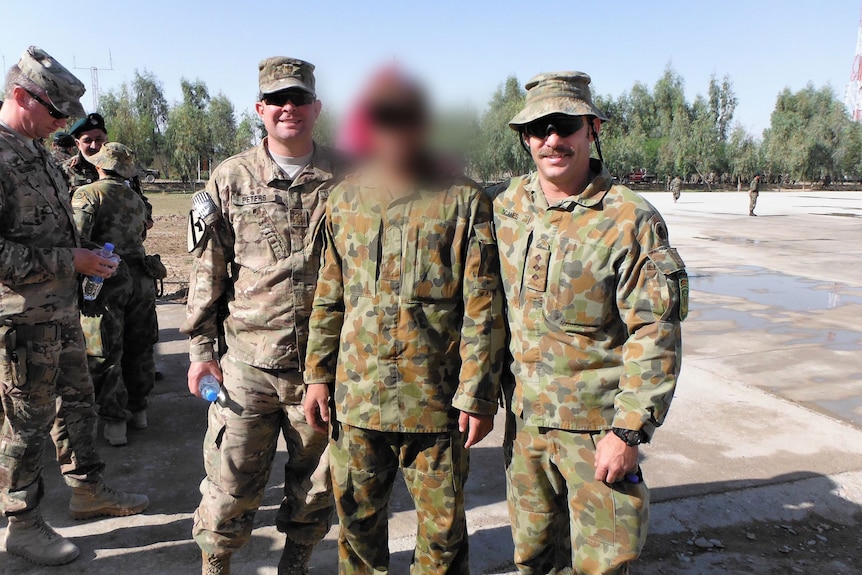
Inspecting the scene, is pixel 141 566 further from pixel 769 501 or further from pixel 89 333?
pixel 769 501

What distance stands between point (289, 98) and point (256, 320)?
0.82 m

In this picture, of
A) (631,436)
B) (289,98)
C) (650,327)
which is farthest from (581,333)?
(289,98)

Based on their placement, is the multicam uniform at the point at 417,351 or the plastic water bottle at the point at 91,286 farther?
the plastic water bottle at the point at 91,286

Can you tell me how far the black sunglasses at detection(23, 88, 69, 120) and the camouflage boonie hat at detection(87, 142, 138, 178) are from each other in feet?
4.09

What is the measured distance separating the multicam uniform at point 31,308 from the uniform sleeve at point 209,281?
2.23 feet

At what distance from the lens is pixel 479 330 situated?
208 centimetres

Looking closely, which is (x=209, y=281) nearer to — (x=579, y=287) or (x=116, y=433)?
(x=579, y=287)

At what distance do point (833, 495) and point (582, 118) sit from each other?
271 cm

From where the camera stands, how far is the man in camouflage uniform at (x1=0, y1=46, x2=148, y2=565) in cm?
→ 266

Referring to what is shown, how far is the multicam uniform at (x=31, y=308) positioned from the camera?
2668mm

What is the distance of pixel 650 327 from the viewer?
6.17ft

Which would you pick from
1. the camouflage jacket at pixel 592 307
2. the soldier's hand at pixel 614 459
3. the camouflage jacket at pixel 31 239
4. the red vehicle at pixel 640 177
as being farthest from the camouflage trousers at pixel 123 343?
the red vehicle at pixel 640 177

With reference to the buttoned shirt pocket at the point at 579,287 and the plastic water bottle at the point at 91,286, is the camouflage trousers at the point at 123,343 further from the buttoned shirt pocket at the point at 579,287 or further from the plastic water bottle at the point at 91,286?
the buttoned shirt pocket at the point at 579,287

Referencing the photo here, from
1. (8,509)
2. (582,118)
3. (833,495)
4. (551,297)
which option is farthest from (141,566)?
(833,495)
